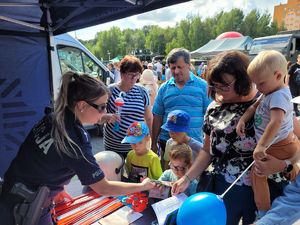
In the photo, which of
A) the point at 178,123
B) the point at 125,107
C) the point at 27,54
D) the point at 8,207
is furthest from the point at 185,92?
the point at 27,54

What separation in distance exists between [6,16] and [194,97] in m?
2.35

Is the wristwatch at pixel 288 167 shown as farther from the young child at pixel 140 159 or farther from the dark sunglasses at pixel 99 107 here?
the young child at pixel 140 159

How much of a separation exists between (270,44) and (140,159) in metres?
14.2

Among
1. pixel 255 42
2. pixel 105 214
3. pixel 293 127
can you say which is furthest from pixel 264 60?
pixel 255 42

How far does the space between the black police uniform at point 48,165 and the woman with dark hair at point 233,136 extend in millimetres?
641

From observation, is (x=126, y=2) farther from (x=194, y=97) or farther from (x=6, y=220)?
(x=6, y=220)

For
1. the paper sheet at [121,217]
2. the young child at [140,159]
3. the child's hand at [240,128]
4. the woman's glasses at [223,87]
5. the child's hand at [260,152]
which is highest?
the woman's glasses at [223,87]

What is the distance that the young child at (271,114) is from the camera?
141 cm

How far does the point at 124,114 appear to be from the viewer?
294cm

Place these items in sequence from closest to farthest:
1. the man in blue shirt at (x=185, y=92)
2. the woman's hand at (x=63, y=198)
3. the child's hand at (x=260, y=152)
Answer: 1. the child's hand at (x=260, y=152)
2. the woman's hand at (x=63, y=198)
3. the man in blue shirt at (x=185, y=92)

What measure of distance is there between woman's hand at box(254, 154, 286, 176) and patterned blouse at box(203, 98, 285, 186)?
3.9 inches

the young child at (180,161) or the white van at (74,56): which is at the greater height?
the white van at (74,56)

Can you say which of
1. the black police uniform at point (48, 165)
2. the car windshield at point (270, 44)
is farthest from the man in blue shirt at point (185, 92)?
the car windshield at point (270, 44)

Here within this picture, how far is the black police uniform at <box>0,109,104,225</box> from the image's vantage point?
4.76ft
